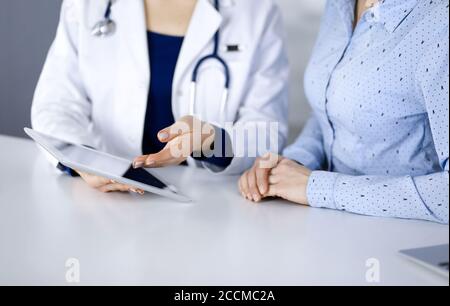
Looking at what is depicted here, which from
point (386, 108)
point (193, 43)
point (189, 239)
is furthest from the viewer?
point (193, 43)

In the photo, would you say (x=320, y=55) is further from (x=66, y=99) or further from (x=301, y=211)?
(x=66, y=99)

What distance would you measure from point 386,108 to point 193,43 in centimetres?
44

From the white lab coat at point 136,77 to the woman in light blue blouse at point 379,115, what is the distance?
172 mm

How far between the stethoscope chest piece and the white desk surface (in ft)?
0.83

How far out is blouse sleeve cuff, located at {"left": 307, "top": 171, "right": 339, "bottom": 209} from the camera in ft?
3.15

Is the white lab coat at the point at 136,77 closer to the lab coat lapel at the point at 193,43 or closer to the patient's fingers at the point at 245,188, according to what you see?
the lab coat lapel at the point at 193,43

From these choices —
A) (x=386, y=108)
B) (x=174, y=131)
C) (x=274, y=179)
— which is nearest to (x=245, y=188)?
(x=274, y=179)

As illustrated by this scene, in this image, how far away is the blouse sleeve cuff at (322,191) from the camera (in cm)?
96

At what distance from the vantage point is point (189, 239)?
33.0 inches

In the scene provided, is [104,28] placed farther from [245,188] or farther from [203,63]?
[245,188]

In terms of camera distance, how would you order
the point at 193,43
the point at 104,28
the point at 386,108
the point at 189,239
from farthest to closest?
the point at 193,43 → the point at 104,28 → the point at 386,108 → the point at 189,239

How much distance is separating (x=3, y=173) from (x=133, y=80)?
30cm

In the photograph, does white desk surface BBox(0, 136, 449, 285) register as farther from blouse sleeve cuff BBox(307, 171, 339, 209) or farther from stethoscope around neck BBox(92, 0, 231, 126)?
stethoscope around neck BBox(92, 0, 231, 126)
